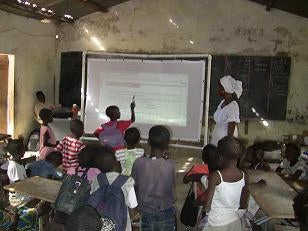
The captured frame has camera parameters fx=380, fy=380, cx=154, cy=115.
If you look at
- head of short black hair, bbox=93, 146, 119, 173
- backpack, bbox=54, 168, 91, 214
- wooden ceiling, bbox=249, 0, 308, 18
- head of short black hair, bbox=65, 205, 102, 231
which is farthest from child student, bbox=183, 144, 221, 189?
wooden ceiling, bbox=249, 0, 308, 18

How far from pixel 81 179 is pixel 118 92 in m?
3.19

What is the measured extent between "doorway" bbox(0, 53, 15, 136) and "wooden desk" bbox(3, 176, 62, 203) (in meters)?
4.01

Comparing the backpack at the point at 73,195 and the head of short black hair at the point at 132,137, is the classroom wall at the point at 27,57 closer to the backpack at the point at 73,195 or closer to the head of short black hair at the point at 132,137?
the head of short black hair at the point at 132,137

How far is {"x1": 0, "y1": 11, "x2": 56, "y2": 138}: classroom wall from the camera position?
6.38m

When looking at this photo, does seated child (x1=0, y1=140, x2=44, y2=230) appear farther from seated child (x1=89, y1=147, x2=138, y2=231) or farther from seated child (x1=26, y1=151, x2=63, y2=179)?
seated child (x1=89, y1=147, x2=138, y2=231)

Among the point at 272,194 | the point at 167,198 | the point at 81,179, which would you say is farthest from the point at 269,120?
the point at 81,179

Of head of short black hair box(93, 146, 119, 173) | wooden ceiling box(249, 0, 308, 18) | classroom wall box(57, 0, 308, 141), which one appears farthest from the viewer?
classroom wall box(57, 0, 308, 141)

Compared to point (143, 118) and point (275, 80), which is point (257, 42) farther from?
point (143, 118)

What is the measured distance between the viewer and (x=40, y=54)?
7289 mm

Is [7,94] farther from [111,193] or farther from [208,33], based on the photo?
[111,193]

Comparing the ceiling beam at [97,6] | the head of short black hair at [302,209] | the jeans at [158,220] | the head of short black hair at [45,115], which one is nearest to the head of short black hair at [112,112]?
the head of short black hair at [45,115]

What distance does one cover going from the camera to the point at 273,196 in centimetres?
268

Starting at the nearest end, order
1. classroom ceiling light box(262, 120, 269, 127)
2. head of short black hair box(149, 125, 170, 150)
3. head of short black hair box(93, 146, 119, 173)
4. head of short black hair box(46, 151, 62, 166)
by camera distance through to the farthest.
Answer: head of short black hair box(93, 146, 119, 173), head of short black hair box(149, 125, 170, 150), head of short black hair box(46, 151, 62, 166), classroom ceiling light box(262, 120, 269, 127)

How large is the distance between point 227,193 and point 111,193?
26.5 inches
